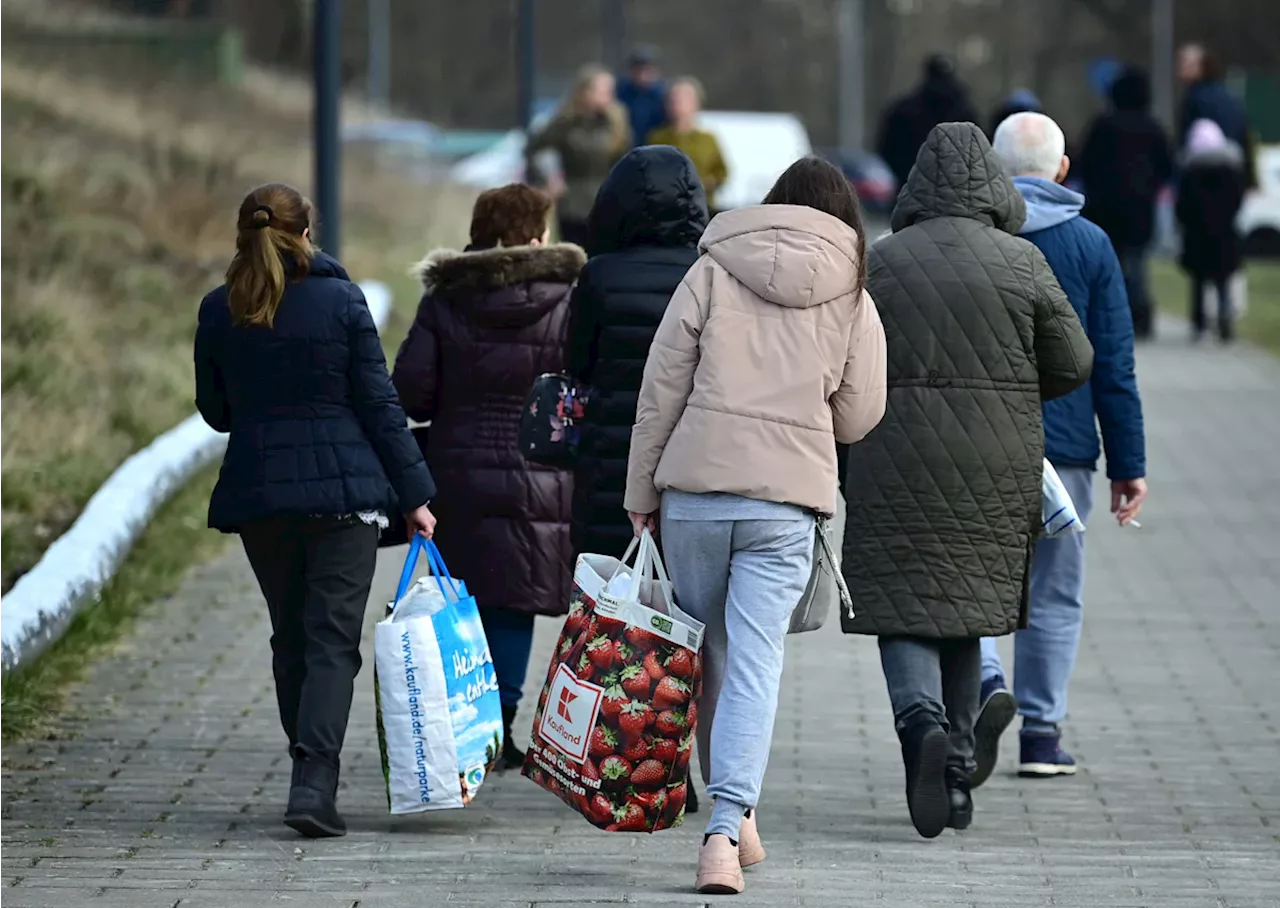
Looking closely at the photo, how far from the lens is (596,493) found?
6387 millimetres

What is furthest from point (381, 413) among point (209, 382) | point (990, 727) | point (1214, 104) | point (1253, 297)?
point (1253, 297)

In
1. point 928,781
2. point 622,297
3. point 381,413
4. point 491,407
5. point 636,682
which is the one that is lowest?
point 928,781

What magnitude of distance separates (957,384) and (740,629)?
962 mm

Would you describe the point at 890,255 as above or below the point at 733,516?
above

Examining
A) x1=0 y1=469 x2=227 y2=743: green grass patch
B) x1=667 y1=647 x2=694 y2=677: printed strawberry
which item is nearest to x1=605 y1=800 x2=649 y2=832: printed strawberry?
A: x1=667 y1=647 x2=694 y2=677: printed strawberry

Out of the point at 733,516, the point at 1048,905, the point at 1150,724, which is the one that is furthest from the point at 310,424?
the point at 1150,724

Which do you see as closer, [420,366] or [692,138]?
[420,366]

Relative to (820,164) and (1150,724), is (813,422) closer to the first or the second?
(820,164)

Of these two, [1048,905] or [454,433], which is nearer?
[1048,905]

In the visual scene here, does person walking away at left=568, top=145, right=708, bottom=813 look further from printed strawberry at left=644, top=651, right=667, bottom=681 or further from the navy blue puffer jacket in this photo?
printed strawberry at left=644, top=651, right=667, bottom=681

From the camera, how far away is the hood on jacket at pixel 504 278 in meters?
6.84

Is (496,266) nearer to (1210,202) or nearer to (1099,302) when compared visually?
(1099,302)

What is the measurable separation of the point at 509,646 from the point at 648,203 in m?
1.50

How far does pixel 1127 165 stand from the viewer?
18188 millimetres
